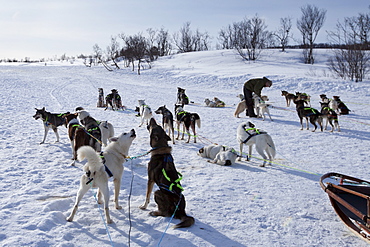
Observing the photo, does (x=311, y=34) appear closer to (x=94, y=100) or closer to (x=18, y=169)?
(x=94, y=100)

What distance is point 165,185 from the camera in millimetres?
3469

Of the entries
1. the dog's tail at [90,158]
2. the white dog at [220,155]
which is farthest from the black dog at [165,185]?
the white dog at [220,155]

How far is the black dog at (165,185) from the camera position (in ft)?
11.1

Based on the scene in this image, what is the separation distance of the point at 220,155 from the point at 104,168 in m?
2.90

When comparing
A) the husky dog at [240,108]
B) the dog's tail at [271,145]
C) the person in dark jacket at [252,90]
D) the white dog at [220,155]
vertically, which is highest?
the person in dark jacket at [252,90]

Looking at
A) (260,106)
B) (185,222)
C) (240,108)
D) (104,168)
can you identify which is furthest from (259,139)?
(240,108)

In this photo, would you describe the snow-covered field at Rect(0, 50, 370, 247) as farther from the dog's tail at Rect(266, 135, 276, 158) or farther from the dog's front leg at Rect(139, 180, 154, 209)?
the dog's tail at Rect(266, 135, 276, 158)

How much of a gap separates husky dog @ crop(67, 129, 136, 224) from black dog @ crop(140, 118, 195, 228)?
415mm

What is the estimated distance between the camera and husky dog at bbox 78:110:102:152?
→ 5.54 metres

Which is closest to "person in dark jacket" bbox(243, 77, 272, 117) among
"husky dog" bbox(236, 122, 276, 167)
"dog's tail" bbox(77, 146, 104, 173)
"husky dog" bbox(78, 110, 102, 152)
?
"husky dog" bbox(236, 122, 276, 167)

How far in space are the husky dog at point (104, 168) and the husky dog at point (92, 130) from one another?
1.58 metres

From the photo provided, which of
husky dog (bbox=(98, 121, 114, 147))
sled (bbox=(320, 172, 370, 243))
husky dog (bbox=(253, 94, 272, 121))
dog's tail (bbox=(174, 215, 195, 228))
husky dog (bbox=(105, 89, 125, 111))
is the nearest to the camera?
sled (bbox=(320, 172, 370, 243))

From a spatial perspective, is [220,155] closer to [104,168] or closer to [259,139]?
[259,139]

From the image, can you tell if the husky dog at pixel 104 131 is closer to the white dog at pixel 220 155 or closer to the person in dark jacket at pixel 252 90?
the white dog at pixel 220 155
